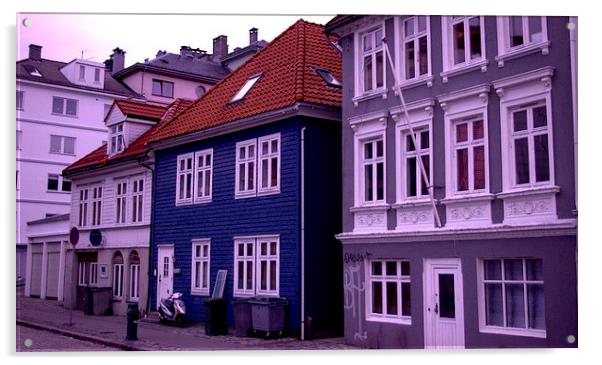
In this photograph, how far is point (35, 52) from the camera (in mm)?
11398

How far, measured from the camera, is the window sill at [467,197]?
36.8 feet

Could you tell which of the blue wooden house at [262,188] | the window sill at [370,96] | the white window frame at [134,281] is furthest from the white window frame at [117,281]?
the window sill at [370,96]

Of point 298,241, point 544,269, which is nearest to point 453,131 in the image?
point 544,269

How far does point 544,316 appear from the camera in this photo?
408 inches

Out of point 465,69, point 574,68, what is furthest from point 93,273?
point 574,68

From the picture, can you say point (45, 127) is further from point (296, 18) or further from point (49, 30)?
point (296, 18)

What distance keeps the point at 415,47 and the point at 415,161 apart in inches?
76.4

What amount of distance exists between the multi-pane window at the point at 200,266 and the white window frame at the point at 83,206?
2.49 m

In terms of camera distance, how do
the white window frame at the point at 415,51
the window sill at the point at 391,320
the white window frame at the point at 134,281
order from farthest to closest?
the white window frame at the point at 134,281, the white window frame at the point at 415,51, the window sill at the point at 391,320

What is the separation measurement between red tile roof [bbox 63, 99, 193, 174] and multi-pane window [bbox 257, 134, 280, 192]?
10.3 ft

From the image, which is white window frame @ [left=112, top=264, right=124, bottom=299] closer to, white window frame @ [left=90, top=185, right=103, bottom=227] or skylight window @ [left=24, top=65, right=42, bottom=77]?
white window frame @ [left=90, top=185, right=103, bottom=227]

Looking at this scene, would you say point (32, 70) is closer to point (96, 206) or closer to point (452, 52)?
point (96, 206)

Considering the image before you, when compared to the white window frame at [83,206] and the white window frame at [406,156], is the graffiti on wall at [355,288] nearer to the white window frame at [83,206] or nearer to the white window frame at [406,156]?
the white window frame at [406,156]

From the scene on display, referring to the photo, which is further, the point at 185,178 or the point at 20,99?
the point at 185,178
